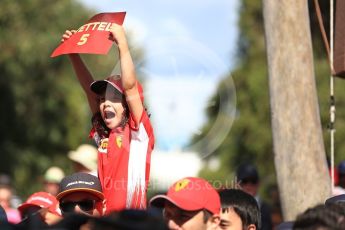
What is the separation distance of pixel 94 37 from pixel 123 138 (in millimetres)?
698

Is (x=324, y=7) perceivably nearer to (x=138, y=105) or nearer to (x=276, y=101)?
(x=276, y=101)

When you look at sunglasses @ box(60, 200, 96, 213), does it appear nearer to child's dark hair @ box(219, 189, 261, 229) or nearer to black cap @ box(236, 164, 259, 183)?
child's dark hair @ box(219, 189, 261, 229)

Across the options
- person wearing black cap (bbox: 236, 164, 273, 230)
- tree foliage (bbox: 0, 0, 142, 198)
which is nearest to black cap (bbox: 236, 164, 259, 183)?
person wearing black cap (bbox: 236, 164, 273, 230)

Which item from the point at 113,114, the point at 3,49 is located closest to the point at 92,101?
the point at 113,114

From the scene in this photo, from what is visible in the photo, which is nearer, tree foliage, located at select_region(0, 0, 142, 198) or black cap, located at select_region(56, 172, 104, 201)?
black cap, located at select_region(56, 172, 104, 201)

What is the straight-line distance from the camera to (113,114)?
787 centimetres

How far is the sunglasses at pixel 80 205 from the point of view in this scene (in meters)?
7.87

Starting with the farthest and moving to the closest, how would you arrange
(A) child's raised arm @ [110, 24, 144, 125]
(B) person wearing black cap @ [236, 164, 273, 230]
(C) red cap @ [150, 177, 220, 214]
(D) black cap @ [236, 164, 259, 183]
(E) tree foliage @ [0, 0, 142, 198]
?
(E) tree foliage @ [0, 0, 142, 198] → (D) black cap @ [236, 164, 259, 183] → (B) person wearing black cap @ [236, 164, 273, 230] → (A) child's raised arm @ [110, 24, 144, 125] → (C) red cap @ [150, 177, 220, 214]

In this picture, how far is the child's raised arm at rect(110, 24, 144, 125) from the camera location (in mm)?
7699

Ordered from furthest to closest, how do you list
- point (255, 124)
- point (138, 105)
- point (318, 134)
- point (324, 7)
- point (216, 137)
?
point (255, 124), point (324, 7), point (216, 137), point (318, 134), point (138, 105)

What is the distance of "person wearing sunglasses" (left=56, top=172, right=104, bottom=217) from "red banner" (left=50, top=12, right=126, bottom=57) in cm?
82

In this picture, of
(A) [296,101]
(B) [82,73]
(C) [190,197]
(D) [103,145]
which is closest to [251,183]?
(A) [296,101]

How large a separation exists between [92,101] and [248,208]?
1.26 metres

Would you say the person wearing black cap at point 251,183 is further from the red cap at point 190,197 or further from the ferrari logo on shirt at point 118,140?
the red cap at point 190,197
